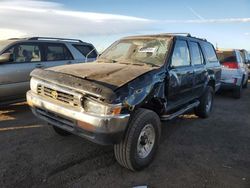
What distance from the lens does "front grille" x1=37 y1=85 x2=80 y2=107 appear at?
348 cm

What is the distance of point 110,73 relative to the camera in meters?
3.91

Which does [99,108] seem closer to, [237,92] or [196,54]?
[196,54]

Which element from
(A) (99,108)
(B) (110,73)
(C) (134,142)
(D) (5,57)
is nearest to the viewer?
(A) (99,108)

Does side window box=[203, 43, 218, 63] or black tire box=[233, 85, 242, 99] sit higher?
side window box=[203, 43, 218, 63]

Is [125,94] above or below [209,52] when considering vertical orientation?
below

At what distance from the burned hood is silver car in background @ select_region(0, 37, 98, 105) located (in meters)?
2.17

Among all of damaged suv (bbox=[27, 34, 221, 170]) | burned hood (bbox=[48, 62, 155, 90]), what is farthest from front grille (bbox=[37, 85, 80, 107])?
burned hood (bbox=[48, 62, 155, 90])

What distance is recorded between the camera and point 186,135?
17.9 ft

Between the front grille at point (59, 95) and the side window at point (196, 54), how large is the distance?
10.1 feet

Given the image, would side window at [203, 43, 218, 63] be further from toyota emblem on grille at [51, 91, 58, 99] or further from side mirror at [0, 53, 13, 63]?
side mirror at [0, 53, 13, 63]

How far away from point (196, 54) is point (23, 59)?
4108mm

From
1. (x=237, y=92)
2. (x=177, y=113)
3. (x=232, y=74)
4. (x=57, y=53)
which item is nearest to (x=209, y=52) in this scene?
(x=177, y=113)

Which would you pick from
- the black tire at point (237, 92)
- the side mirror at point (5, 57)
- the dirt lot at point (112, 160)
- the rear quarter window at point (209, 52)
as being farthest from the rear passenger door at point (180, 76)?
the black tire at point (237, 92)

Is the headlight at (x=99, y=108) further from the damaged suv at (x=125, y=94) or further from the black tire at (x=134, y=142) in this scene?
the black tire at (x=134, y=142)
